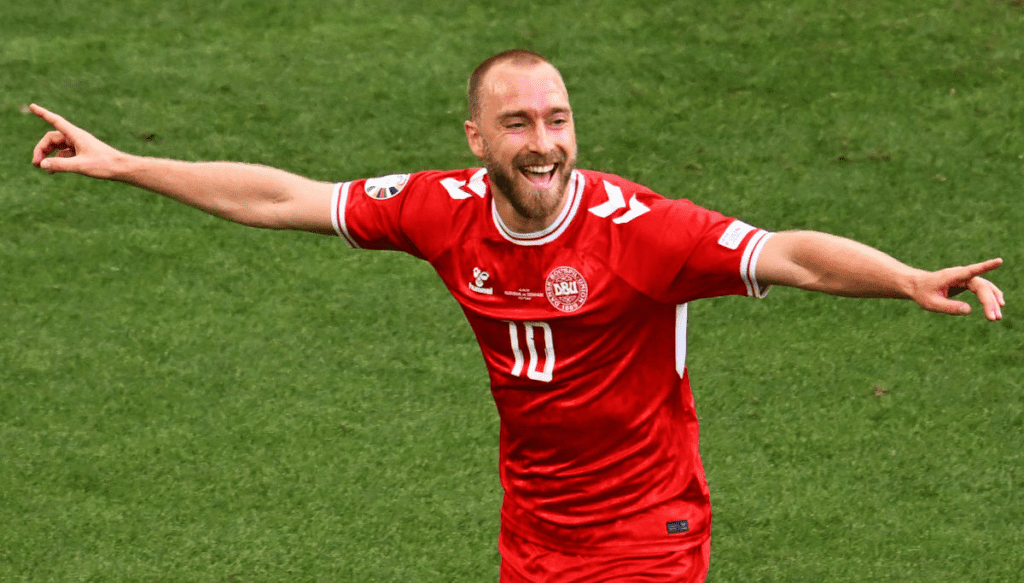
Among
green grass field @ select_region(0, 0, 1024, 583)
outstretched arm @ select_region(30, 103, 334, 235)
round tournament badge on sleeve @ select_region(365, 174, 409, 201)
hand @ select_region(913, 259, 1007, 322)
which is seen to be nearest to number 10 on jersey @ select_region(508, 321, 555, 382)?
round tournament badge on sleeve @ select_region(365, 174, 409, 201)

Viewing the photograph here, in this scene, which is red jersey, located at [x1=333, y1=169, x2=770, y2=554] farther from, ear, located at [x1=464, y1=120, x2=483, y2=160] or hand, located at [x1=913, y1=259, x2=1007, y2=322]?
hand, located at [x1=913, y1=259, x2=1007, y2=322]

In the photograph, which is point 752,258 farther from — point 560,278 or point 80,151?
point 80,151

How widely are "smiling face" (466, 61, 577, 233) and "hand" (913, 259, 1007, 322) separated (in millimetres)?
1224

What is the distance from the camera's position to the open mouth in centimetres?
463

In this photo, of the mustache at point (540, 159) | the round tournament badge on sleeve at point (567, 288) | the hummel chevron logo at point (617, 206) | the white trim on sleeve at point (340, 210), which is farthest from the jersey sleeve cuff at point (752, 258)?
the white trim on sleeve at point (340, 210)

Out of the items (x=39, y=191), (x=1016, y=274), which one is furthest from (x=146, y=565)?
(x=1016, y=274)

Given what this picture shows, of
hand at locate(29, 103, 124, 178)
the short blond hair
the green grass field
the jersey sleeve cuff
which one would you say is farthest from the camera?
the green grass field

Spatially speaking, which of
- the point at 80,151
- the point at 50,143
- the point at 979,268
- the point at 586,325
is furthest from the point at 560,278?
the point at 50,143

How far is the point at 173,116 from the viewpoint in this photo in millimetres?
9914

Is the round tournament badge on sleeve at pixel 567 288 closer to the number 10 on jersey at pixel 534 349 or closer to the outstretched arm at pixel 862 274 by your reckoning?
the number 10 on jersey at pixel 534 349

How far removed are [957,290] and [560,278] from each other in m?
1.29

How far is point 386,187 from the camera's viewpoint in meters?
5.15

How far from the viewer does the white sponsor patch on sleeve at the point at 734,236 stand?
14.4 ft

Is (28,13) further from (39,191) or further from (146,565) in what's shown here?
(146,565)
